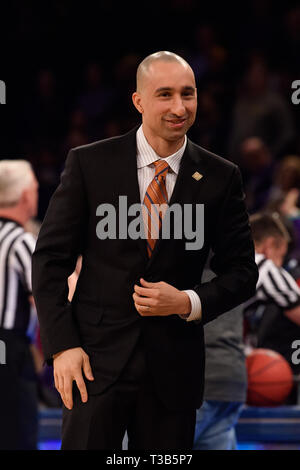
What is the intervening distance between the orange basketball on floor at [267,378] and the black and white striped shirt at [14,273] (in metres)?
1.43

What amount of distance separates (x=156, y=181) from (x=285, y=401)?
2.98 m

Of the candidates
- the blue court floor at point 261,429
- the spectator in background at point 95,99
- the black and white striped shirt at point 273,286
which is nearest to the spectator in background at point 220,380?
the black and white striped shirt at point 273,286

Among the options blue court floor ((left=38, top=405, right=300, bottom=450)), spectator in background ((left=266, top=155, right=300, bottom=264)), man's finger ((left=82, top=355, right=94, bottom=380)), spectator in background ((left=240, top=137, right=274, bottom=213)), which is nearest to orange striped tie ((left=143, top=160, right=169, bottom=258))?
man's finger ((left=82, top=355, right=94, bottom=380))

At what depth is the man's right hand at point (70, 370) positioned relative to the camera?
2342 millimetres

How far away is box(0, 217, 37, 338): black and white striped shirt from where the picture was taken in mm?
3793

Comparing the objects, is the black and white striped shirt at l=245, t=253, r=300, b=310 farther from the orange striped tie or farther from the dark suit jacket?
the orange striped tie

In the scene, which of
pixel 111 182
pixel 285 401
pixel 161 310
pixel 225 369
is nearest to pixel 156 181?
pixel 111 182

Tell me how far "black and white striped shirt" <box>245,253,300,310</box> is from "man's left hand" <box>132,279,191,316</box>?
5.75 feet

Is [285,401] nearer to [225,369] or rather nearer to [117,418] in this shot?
[225,369]

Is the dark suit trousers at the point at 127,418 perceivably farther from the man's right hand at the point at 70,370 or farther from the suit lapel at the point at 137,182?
the suit lapel at the point at 137,182

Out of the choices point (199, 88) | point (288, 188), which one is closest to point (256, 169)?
point (288, 188)

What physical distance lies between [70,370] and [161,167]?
0.64 m
